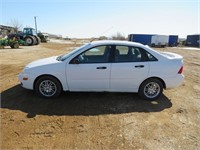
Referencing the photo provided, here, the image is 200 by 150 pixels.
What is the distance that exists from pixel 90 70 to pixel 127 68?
0.97 m

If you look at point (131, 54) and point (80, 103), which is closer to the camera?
point (80, 103)

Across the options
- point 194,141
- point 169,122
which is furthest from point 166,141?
point 169,122

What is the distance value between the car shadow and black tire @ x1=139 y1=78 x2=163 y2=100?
16cm

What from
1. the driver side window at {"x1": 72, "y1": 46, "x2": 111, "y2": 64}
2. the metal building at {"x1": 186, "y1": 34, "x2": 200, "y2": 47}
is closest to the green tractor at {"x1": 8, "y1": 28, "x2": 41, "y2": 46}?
the driver side window at {"x1": 72, "y1": 46, "x2": 111, "y2": 64}

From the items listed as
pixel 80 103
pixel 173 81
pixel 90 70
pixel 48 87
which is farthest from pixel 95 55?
pixel 173 81

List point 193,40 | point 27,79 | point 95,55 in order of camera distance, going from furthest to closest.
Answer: point 193,40
point 95,55
point 27,79

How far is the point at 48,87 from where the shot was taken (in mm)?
4840

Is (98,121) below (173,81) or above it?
below

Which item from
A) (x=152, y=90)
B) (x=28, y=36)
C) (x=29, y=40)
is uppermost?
(x=28, y=36)

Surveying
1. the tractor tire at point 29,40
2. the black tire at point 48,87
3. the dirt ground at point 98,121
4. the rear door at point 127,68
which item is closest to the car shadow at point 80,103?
the dirt ground at point 98,121

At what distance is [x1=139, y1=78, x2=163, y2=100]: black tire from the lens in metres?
4.94

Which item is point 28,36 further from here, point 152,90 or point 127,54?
point 152,90

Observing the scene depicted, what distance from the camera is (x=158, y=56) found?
489cm

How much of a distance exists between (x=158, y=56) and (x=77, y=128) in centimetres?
289
